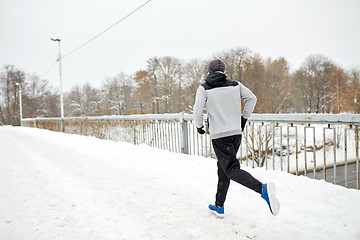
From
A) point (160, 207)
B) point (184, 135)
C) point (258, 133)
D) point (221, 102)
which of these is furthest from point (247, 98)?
point (184, 135)

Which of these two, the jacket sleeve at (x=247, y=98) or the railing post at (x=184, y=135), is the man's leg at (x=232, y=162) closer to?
the jacket sleeve at (x=247, y=98)

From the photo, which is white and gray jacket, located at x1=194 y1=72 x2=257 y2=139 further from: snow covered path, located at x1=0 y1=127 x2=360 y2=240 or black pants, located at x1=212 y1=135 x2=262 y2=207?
snow covered path, located at x1=0 y1=127 x2=360 y2=240

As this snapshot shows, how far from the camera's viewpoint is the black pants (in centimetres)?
248

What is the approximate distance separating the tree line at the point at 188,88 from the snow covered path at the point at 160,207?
2485cm

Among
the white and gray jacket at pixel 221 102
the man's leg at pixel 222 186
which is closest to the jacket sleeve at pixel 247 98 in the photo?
the white and gray jacket at pixel 221 102

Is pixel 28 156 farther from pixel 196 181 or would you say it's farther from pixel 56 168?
pixel 196 181

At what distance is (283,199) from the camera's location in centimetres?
336

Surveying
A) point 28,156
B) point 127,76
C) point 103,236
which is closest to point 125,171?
point 103,236

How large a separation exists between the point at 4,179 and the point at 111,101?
147 ft

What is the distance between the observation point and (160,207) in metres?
3.17

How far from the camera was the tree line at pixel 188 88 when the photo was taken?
32031mm

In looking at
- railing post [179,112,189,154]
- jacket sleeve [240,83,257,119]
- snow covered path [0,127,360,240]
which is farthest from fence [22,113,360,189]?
jacket sleeve [240,83,257,119]

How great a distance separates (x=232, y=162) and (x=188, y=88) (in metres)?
34.1

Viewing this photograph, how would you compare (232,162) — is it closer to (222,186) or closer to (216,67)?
(222,186)
